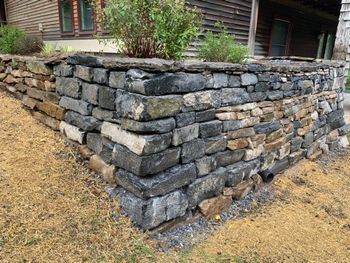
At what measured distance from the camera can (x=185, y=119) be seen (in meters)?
2.45

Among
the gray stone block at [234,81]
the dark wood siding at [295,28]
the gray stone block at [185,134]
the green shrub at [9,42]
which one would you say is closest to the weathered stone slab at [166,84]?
the gray stone block at [185,134]

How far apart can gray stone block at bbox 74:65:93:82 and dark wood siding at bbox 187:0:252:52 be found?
409 cm

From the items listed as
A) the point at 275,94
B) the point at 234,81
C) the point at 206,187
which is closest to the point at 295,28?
the point at 275,94

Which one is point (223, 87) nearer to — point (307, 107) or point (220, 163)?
point (220, 163)

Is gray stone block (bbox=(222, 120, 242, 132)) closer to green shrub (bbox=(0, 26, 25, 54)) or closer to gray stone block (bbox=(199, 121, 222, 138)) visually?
gray stone block (bbox=(199, 121, 222, 138))

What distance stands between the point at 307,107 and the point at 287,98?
71 centimetres

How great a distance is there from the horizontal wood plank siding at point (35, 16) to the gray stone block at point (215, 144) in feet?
25.1

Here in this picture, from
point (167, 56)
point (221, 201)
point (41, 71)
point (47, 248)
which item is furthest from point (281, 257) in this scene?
point (41, 71)

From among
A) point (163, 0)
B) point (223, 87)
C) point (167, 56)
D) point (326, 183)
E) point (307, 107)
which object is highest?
point (163, 0)

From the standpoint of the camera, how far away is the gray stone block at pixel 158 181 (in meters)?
2.29

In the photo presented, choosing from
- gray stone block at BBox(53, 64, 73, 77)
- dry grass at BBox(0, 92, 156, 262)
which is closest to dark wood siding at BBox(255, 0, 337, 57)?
gray stone block at BBox(53, 64, 73, 77)

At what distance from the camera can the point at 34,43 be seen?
214 inches

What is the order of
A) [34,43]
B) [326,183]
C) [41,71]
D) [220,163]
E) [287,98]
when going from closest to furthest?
[220,163]
[41,71]
[287,98]
[326,183]
[34,43]

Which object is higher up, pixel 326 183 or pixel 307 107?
pixel 307 107
